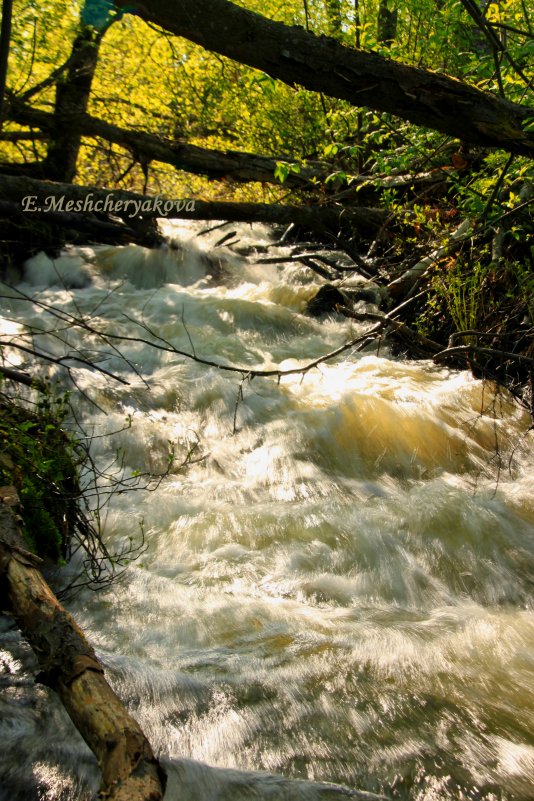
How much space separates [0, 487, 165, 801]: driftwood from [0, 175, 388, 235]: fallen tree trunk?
4875 millimetres

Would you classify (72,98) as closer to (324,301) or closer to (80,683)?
(324,301)

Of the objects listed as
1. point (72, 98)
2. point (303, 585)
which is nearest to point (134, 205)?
point (72, 98)

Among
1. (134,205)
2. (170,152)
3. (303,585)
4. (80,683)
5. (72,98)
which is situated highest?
(72,98)

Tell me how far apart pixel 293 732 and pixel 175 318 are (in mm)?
6161

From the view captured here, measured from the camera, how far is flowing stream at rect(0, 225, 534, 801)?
250 cm

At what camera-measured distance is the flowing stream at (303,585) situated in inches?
98.4

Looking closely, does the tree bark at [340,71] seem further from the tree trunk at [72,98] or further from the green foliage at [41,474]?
the tree trunk at [72,98]

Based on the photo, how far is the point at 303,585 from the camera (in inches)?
153

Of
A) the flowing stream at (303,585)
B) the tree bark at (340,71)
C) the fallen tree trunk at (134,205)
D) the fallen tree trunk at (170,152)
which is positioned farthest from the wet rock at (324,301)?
the tree bark at (340,71)

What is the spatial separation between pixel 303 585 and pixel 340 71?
2.73 meters

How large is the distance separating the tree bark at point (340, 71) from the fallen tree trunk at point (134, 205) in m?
3.95

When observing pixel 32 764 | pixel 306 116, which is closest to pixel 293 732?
pixel 32 764

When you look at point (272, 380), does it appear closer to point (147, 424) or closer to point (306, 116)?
point (147, 424)

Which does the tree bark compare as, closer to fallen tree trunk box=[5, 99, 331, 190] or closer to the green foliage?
the green foliage
